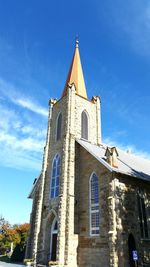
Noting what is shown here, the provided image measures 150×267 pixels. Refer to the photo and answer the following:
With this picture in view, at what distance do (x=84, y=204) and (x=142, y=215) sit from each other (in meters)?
4.76

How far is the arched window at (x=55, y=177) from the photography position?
71.9ft

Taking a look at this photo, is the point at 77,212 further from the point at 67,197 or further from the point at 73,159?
the point at 73,159

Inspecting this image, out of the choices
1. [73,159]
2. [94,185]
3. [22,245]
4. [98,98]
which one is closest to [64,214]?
[94,185]

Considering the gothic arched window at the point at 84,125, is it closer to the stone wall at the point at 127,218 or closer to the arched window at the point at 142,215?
the stone wall at the point at 127,218

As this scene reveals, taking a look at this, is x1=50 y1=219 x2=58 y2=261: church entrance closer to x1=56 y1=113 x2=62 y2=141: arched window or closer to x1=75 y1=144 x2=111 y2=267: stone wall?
x1=75 y1=144 x2=111 y2=267: stone wall

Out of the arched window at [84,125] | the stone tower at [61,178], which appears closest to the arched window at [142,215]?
the stone tower at [61,178]

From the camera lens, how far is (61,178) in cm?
2061

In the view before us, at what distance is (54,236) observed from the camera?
20875mm

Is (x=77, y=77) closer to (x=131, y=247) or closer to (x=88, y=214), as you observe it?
(x=88, y=214)

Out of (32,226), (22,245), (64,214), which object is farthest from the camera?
(22,245)

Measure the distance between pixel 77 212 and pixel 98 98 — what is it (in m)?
15.1

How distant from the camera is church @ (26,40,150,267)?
15.8 m

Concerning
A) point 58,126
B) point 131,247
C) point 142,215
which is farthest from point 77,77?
point 131,247

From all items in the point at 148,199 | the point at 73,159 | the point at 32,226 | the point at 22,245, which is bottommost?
the point at 22,245
